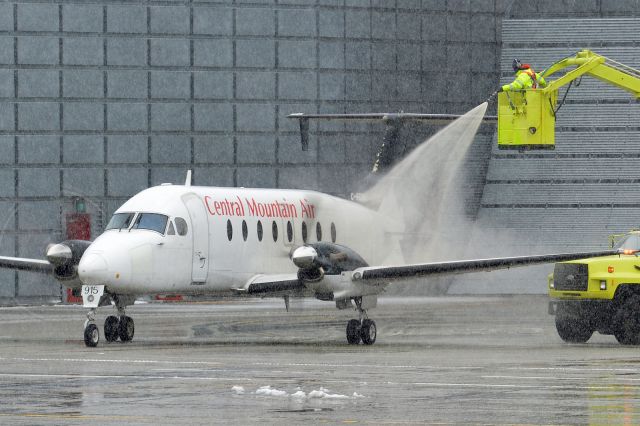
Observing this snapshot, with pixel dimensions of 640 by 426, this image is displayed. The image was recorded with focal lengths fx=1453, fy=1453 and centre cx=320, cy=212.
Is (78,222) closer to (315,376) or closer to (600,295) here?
(600,295)

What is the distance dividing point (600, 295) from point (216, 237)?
295 inches

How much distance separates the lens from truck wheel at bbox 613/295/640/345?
2620 cm

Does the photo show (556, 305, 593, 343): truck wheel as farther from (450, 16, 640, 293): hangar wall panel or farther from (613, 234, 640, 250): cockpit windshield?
(450, 16, 640, 293): hangar wall panel

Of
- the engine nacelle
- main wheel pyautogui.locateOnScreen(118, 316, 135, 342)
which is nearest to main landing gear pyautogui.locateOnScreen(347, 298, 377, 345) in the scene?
the engine nacelle

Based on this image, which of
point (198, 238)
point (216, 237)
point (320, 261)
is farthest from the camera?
point (216, 237)

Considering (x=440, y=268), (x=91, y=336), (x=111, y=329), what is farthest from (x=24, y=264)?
(x=440, y=268)

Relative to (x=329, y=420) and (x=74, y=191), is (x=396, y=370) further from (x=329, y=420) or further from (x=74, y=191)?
(x=74, y=191)

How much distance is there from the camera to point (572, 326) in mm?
27188

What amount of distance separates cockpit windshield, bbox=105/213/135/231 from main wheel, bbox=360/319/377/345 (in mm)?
4812

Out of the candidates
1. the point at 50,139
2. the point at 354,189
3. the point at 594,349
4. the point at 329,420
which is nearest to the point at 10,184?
the point at 50,139

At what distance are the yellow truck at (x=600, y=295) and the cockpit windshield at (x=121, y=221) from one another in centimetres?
805

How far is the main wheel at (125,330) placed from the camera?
27.6 m

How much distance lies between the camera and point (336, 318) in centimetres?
3819

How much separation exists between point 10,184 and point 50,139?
6.74 ft
